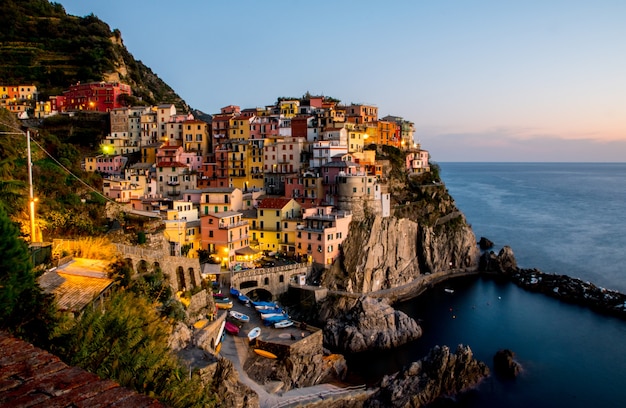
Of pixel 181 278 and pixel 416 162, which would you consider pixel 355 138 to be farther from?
pixel 181 278

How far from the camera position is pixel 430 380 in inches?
975

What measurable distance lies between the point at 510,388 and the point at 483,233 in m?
45.6

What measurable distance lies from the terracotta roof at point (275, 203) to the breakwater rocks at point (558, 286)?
2280cm

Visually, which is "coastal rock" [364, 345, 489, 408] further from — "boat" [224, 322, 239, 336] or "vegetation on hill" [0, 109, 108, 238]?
"vegetation on hill" [0, 109, 108, 238]

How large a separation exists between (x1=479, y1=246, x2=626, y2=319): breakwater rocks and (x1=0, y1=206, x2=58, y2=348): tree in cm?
4179

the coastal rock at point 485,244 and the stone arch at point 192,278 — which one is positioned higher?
the stone arch at point 192,278

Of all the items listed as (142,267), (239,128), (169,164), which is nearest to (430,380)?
(142,267)

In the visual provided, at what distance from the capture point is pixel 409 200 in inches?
1939

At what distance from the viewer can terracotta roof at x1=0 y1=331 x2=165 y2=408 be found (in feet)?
10.1

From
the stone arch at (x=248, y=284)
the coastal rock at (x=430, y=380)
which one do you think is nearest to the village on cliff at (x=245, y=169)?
the stone arch at (x=248, y=284)

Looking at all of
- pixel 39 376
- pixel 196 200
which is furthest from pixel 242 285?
pixel 39 376

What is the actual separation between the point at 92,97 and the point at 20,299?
6089cm

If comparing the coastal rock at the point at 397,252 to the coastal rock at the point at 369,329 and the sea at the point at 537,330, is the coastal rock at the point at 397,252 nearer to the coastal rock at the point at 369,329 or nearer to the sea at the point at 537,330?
the sea at the point at 537,330

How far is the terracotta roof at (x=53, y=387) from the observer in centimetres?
308
